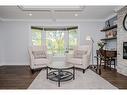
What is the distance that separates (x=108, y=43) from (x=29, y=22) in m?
4.10

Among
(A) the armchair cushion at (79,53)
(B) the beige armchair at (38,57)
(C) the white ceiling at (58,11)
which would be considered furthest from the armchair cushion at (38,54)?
(C) the white ceiling at (58,11)

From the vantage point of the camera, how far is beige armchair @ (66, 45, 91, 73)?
5152mm

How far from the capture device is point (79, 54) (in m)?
5.62

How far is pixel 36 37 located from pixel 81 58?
337cm

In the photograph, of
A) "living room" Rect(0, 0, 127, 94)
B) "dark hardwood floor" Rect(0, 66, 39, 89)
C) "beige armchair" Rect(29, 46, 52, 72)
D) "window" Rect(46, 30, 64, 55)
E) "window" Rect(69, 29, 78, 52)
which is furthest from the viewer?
"window" Rect(46, 30, 64, 55)

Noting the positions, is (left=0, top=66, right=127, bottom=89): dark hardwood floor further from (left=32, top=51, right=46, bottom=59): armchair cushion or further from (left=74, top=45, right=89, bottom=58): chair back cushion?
(left=74, top=45, right=89, bottom=58): chair back cushion

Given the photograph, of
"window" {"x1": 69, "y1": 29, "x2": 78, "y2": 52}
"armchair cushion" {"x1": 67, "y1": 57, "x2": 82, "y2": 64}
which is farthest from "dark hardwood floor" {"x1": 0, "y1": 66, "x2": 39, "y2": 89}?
"window" {"x1": 69, "y1": 29, "x2": 78, "y2": 52}

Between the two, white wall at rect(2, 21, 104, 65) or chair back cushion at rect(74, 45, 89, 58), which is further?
white wall at rect(2, 21, 104, 65)

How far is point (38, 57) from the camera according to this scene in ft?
18.6

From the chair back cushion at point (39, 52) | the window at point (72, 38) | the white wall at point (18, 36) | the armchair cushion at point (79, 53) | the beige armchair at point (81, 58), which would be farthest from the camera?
the window at point (72, 38)

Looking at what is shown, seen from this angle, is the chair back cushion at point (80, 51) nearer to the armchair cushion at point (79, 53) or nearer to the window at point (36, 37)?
the armchair cushion at point (79, 53)

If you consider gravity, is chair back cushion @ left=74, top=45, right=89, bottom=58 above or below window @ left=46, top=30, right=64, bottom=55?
below

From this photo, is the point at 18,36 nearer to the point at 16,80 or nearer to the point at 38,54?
the point at 38,54

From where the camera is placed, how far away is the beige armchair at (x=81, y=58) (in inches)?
203
